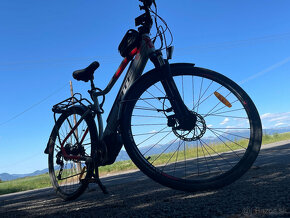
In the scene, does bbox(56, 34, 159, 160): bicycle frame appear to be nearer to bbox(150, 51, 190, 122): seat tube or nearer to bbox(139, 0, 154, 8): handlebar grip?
bbox(150, 51, 190, 122): seat tube

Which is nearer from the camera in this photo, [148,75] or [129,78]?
[148,75]

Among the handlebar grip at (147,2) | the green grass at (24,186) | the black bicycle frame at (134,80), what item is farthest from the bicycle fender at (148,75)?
the green grass at (24,186)

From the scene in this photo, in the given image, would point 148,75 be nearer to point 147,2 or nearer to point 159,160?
point 147,2

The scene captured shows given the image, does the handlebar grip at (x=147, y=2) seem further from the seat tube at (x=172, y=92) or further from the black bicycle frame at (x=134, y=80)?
the seat tube at (x=172, y=92)

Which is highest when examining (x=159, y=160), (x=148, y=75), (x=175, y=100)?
(x=148, y=75)

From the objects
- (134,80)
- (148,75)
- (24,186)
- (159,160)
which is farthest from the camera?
(24,186)

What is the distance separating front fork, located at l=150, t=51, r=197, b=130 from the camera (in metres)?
2.22

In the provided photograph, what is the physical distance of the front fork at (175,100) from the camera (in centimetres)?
222

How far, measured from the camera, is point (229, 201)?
1574mm

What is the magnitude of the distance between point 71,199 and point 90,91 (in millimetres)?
1384

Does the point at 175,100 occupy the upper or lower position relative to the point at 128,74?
lower

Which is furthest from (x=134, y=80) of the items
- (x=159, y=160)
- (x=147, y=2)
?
(x=159, y=160)

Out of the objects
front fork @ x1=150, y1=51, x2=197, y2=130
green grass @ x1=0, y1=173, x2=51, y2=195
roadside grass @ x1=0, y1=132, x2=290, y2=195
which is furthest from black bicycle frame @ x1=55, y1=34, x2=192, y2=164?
green grass @ x1=0, y1=173, x2=51, y2=195

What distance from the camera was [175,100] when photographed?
2311mm
